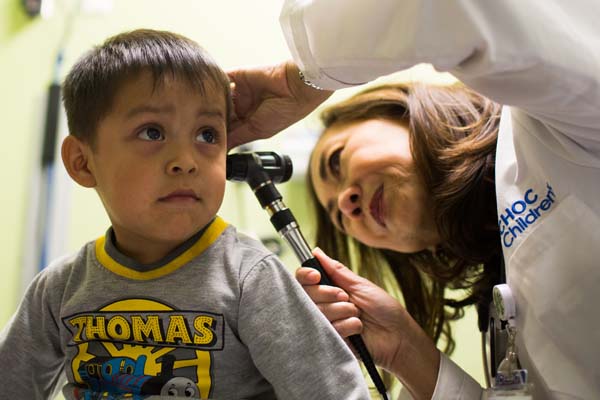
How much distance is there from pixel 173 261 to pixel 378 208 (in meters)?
0.67

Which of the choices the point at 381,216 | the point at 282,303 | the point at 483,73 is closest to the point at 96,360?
the point at 282,303

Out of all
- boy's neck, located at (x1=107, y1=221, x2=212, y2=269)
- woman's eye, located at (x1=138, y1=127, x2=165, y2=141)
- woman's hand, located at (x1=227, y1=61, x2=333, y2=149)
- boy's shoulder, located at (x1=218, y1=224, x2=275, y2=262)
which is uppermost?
woman's hand, located at (x1=227, y1=61, x2=333, y2=149)

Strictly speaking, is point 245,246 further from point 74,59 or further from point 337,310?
point 74,59

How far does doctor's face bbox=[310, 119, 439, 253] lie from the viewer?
1473 millimetres

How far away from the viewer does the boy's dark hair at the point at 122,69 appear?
0.95 metres

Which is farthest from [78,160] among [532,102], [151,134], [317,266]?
[532,102]

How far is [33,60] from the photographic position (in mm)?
2094

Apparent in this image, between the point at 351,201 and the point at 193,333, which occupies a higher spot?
the point at 351,201

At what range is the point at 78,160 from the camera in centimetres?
102

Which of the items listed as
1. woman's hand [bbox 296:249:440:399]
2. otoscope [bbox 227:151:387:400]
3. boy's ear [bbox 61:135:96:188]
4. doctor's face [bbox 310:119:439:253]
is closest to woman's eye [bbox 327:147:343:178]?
doctor's face [bbox 310:119:439:253]

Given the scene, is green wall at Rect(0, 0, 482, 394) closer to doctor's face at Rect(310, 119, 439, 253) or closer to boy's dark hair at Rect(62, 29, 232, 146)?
doctor's face at Rect(310, 119, 439, 253)

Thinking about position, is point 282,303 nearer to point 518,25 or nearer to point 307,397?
point 307,397

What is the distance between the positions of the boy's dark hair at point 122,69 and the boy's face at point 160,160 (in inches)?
0.6

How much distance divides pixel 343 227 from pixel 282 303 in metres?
0.78
